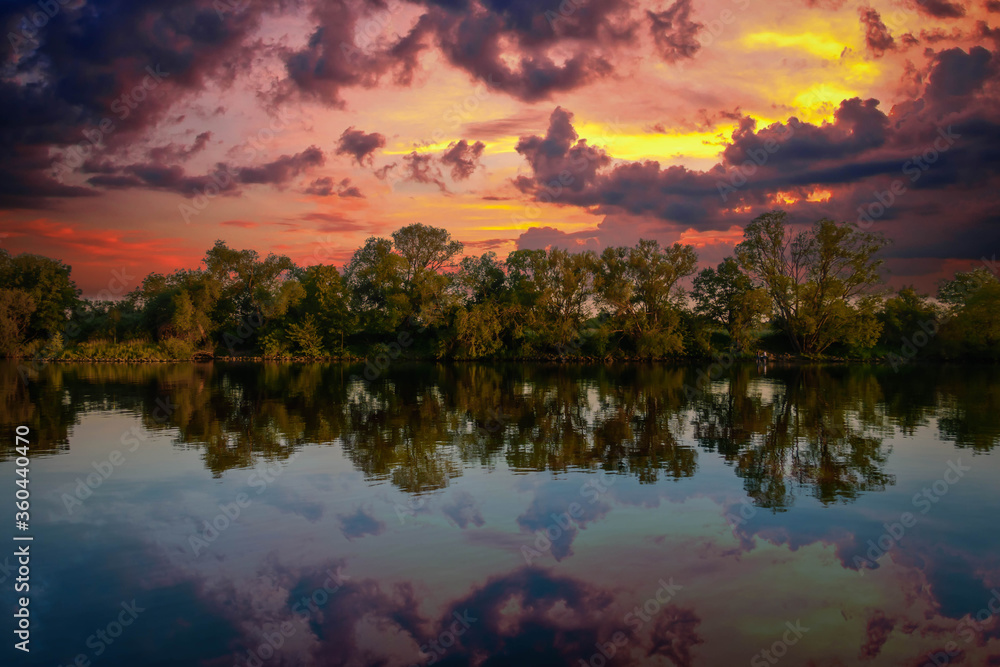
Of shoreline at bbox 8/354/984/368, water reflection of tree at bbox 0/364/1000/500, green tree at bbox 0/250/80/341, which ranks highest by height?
green tree at bbox 0/250/80/341

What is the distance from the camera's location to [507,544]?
1057 centimetres

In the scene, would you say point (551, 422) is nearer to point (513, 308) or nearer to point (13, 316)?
point (513, 308)

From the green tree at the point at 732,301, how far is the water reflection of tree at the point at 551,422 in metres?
32.0

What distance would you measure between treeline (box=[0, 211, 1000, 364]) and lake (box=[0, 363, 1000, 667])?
173ft

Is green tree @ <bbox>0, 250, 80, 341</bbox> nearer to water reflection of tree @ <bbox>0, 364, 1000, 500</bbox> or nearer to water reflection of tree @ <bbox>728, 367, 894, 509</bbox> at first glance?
water reflection of tree @ <bbox>0, 364, 1000, 500</bbox>

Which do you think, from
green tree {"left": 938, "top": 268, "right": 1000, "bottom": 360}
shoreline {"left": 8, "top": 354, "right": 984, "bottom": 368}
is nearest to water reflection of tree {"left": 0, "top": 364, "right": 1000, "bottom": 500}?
shoreline {"left": 8, "top": 354, "right": 984, "bottom": 368}

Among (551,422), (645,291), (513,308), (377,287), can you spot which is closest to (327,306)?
(377,287)

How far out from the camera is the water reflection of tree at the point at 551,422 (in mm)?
16250

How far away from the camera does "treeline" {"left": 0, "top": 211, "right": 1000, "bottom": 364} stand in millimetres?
73188

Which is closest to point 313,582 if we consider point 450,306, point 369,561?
point 369,561

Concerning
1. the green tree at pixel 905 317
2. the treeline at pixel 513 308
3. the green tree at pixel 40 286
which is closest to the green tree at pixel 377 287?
the treeline at pixel 513 308

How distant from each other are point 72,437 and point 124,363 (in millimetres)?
53232

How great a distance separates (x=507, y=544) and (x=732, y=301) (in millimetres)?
72391

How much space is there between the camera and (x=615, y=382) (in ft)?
142
